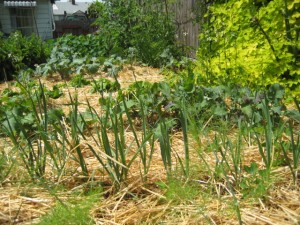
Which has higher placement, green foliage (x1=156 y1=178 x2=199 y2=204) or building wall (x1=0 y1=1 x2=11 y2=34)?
Result: building wall (x1=0 y1=1 x2=11 y2=34)

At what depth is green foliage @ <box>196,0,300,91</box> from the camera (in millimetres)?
3334

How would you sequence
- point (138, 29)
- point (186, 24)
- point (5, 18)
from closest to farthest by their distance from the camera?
point (186, 24) < point (138, 29) < point (5, 18)

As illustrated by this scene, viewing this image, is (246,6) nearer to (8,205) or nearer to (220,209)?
(220,209)

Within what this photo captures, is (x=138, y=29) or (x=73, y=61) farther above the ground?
(x=138, y=29)

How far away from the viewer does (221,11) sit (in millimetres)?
3898

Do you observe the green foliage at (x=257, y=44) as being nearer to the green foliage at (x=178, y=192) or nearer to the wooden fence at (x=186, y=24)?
the green foliage at (x=178, y=192)

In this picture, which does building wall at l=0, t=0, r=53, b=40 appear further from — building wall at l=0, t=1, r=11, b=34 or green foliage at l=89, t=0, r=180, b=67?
green foliage at l=89, t=0, r=180, b=67

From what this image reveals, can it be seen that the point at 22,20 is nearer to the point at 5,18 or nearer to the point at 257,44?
the point at 5,18

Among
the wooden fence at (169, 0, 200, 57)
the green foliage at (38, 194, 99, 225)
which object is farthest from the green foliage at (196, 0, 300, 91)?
the wooden fence at (169, 0, 200, 57)

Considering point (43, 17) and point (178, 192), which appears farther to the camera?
point (43, 17)

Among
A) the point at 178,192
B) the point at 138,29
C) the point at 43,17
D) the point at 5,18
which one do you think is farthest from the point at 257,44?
the point at 43,17

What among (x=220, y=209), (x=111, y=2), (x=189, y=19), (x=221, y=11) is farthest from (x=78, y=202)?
(x=111, y=2)

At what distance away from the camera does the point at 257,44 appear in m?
3.57

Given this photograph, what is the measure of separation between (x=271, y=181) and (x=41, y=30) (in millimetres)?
18903
